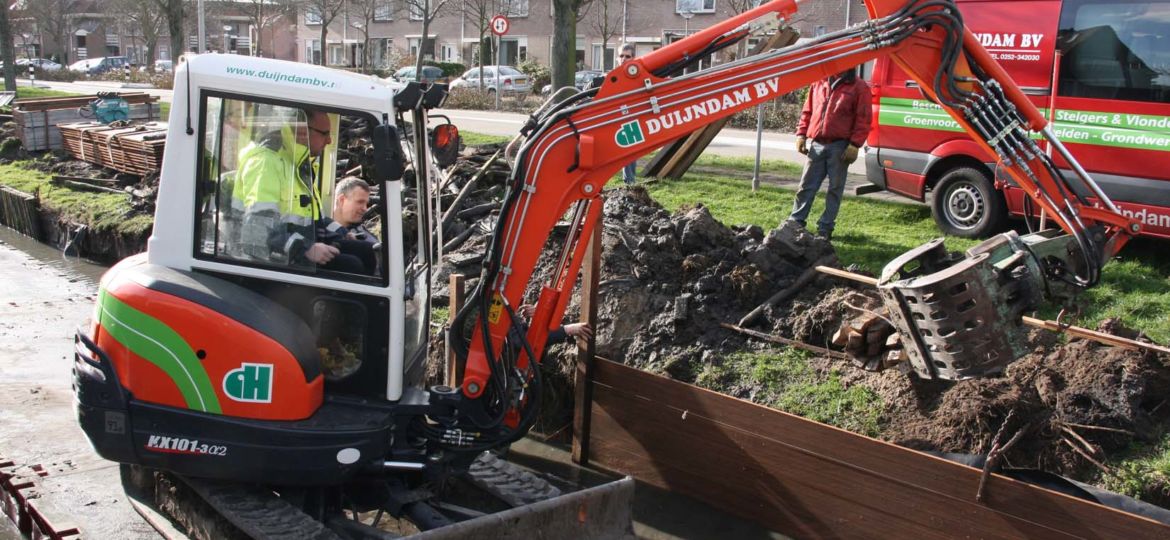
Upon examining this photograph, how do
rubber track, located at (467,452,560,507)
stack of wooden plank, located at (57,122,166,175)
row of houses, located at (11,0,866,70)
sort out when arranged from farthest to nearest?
row of houses, located at (11,0,866,70) < stack of wooden plank, located at (57,122,166,175) < rubber track, located at (467,452,560,507)

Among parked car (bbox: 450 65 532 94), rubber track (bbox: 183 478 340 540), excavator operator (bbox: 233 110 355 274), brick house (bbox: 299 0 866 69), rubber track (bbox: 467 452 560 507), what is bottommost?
rubber track (bbox: 467 452 560 507)

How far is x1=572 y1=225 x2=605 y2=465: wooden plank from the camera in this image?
22.9ft

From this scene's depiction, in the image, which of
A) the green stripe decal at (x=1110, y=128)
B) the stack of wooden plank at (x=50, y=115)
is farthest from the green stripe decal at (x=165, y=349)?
the stack of wooden plank at (x=50, y=115)

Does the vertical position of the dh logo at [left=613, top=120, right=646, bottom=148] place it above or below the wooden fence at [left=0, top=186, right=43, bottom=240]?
above

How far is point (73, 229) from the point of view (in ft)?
44.8

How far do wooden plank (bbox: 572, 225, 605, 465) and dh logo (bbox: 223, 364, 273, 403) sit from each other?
8.18 feet

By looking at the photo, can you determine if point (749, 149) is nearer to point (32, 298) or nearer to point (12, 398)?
point (32, 298)

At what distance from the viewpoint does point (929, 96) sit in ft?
18.0

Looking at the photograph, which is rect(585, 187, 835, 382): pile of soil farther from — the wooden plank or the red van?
the red van

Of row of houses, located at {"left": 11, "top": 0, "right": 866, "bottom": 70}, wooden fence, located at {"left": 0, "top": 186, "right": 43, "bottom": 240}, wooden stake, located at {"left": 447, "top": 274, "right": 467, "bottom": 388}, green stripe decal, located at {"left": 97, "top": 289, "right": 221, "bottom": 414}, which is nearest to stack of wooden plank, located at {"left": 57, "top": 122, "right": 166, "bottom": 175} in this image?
wooden fence, located at {"left": 0, "top": 186, "right": 43, "bottom": 240}

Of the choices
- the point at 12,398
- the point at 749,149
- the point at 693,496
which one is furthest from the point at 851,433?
the point at 749,149

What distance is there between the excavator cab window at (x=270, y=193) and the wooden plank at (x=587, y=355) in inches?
84.1

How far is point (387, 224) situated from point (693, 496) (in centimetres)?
289

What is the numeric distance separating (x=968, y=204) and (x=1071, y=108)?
1.25 metres
